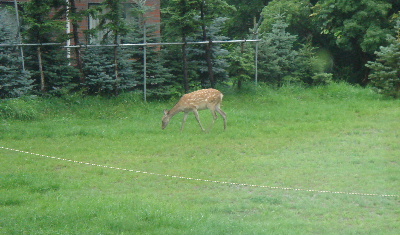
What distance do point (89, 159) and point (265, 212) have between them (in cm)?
542

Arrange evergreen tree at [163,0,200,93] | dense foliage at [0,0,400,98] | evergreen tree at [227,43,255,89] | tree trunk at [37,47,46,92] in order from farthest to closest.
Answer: evergreen tree at [227,43,255,89]
evergreen tree at [163,0,200,93]
dense foliage at [0,0,400,98]
tree trunk at [37,47,46,92]

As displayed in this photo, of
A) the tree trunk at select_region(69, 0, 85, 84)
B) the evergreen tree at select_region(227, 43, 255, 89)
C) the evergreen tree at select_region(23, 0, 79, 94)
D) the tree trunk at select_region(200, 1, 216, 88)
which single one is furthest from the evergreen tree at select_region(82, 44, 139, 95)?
the evergreen tree at select_region(227, 43, 255, 89)

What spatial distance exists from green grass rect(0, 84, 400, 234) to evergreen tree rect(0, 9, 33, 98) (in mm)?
622

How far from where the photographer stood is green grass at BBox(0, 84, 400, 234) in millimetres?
8578

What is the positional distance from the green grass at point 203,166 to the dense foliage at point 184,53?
903 mm

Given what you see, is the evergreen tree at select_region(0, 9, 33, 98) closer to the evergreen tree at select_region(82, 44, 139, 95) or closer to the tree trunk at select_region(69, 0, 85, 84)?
the tree trunk at select_region(69, 0, 85, 84)

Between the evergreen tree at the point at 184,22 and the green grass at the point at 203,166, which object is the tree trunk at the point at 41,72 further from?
the evergreen tree at the point at 184,22

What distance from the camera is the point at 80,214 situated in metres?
8.69

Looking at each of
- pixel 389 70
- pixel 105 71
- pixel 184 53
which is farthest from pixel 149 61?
pixel 389 70

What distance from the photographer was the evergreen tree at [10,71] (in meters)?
18.5

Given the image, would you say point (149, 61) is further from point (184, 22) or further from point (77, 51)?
point (77, 51)

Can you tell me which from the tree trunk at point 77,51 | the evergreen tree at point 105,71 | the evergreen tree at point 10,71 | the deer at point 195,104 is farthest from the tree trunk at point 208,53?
the evergreen tree at point 10,71

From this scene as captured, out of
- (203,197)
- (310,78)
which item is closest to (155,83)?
(310,78)

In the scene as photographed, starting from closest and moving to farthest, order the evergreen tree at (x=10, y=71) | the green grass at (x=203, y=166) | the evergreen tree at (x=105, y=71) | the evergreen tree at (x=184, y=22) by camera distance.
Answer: the green grass at (x=203, y=166), the evergreen tree at (x=10, y=71), the evergreen tree at (x=105, y=71), the evergreen tree at (x=184, y=22)
